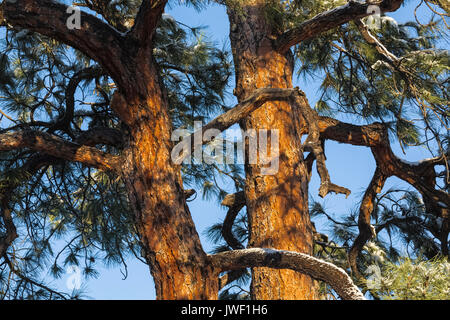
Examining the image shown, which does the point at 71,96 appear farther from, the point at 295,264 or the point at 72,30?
the point at 295,264

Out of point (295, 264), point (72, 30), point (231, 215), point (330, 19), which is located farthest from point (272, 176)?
point (72, 30)

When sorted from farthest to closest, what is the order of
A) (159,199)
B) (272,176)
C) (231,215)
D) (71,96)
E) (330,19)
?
(231,215) < (71,96) < (272,176) < (330,19) < (159,199)

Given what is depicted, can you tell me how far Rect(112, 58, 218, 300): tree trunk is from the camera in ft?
7.79

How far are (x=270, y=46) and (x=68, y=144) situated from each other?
1467 millimetres

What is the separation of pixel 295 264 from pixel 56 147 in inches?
46.6

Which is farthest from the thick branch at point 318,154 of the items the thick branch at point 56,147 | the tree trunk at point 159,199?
the thick branch at point 56,147

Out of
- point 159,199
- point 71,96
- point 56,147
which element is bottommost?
point 159,199

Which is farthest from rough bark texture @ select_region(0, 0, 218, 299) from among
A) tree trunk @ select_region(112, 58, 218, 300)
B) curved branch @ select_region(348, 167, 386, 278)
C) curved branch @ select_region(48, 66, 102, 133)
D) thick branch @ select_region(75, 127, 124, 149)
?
curved branch @ select_region(348, 167, 386, 278)

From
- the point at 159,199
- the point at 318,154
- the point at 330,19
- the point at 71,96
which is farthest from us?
the point at 71,96

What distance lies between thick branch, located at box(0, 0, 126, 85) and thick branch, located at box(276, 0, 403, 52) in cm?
115

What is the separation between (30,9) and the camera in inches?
95.9

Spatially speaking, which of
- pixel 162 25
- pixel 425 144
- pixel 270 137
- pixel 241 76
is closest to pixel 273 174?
pixel 270 137

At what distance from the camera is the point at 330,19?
3.06 metres
